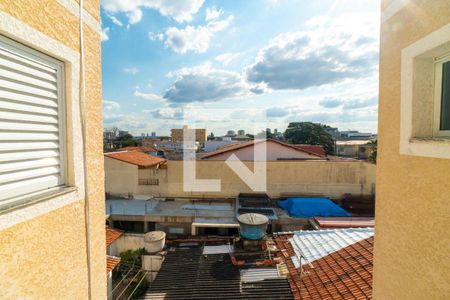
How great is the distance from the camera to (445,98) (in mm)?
1891

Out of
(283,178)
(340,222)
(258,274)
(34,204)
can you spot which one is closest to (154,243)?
(258,274)

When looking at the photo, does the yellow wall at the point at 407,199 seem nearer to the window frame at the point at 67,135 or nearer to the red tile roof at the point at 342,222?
the window frame at the point at 67,135

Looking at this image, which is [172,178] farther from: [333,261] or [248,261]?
[333,261]

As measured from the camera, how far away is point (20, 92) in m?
1.56

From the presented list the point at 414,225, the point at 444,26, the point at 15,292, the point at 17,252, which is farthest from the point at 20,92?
the point at 414,225

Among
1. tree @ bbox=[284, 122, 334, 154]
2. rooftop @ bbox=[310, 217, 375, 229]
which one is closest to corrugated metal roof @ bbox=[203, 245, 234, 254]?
rooftop @ bbox=[310, 217, 375, 229]

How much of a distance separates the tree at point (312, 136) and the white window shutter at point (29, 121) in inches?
1737

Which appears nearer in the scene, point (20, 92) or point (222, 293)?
point (20, 92)

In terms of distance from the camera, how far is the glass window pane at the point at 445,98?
6.14ft

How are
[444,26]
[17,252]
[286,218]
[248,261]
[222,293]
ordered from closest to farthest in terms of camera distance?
[17,252], [444,26], [222,293], [248,261], [286,218]

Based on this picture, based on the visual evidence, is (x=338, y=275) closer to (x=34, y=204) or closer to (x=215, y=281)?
(x=215, y=281)

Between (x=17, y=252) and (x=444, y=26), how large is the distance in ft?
11.1

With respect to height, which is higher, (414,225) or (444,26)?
(444,26)

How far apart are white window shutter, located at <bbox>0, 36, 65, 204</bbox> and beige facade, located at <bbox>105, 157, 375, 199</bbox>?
14.1 meters
